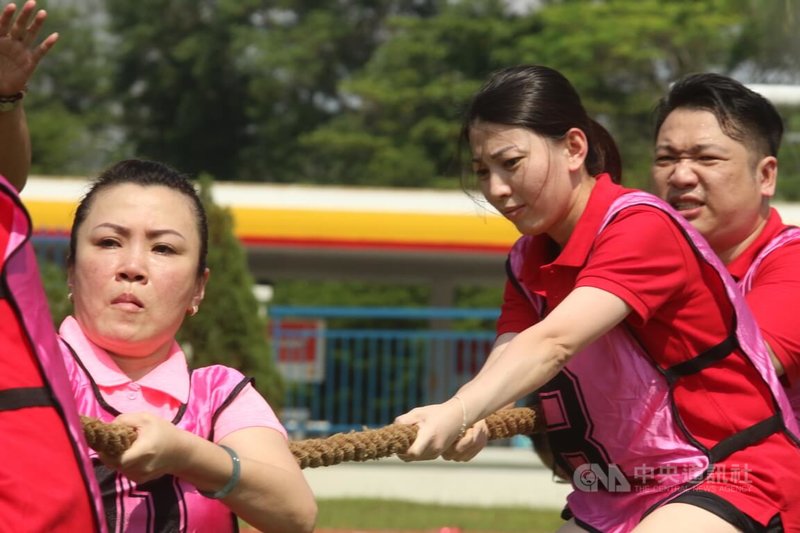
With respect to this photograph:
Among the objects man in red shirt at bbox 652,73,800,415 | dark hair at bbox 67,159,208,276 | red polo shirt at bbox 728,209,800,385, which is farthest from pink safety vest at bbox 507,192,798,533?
dark hair at bbox 67,159,208,276

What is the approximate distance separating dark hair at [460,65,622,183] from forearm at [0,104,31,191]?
107 cm

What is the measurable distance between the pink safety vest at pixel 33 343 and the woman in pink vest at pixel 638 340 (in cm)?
114

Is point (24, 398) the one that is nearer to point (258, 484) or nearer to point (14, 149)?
point (258, 484)

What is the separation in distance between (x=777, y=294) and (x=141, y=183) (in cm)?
164

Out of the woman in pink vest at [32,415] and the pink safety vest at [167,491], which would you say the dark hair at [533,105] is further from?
the woman in pink vest at [32,415]

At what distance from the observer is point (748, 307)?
3.33 metres

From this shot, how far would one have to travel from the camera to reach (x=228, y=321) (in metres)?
11.6

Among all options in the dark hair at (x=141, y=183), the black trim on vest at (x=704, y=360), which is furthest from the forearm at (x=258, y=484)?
the black trim on vest at (x=704, y=360)

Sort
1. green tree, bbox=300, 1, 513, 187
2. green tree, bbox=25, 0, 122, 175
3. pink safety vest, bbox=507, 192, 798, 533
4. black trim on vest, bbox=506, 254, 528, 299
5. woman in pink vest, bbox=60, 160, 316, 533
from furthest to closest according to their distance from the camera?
green tree, bbox=25, 0, 122, 175 < green tree, bbox=300, 1, 513, 187 < black trim on vest, bbox=506, 254, 528, 299 < pink safety vest, bbox=507, 192, 798, 533 < woman in pink vest, bbox=60, 160, 316, 533

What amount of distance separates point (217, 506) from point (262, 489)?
29 centimetres

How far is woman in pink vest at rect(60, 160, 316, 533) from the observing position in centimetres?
247

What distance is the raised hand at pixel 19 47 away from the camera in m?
2.61

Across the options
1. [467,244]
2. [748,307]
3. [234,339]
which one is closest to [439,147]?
[467,244]

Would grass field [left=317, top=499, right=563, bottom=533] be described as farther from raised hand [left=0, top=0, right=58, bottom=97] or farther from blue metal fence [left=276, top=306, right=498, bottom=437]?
raised hand [left=0, top=0, right=58, bottom=97]
